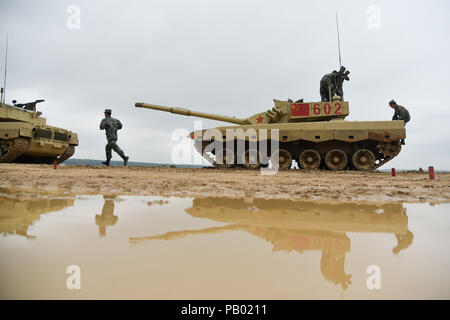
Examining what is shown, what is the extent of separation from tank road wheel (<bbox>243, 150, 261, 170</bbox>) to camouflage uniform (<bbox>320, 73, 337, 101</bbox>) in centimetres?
392

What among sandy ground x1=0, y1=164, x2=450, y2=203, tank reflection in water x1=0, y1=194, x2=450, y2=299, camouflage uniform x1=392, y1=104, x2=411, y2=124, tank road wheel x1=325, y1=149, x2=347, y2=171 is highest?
camouflage uniform x1=392, y1=104, x2=411, y2=124

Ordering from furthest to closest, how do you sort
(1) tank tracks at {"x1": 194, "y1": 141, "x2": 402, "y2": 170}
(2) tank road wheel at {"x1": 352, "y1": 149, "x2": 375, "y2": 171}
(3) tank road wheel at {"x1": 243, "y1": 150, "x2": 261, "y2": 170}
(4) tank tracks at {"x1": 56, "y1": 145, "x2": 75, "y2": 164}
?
(4) tank tracks at {"x1": 56, "y1": 145, "x2": 75, "y2": 164} < (3) tank road wheel at {"x1": 243, "y1": 150, "x2": 261, "y2": 170} < (2) tank road wheel at {"x1": 352, "y1": 149, "x2": 375, "y2": 171} < (1) tank tracks at {"x1": 194, "y1": 141, "x2": 402, "y2": 170}

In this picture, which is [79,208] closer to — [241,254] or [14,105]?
[241,254]

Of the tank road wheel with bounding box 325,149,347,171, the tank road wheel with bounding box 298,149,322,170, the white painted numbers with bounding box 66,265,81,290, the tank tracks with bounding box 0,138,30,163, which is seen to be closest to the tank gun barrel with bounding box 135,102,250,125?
the tank road wheel with bounding box 298,149,322,170

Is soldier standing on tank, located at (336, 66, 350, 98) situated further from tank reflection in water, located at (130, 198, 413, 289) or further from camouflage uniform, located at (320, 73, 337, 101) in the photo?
tank reflection in water, located at (130, 198, 413, 289)

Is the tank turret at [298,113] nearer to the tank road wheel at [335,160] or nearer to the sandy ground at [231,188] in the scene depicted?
the tank road wheel at [335,160]

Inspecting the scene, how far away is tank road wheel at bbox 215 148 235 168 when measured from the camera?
11.1 metres

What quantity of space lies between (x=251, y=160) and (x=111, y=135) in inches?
229

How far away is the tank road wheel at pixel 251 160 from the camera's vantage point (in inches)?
428

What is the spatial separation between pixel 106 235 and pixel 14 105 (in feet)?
56.1

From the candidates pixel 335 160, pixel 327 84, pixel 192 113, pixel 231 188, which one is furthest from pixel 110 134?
pixel 327 84

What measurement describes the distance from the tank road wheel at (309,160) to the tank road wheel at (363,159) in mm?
1394
